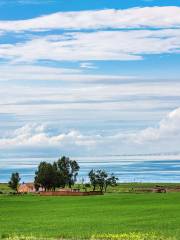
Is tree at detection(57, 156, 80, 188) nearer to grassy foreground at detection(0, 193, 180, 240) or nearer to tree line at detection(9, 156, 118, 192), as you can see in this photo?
tree line at detection(9, 156, 118, 192)

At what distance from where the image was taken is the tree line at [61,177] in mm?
158000

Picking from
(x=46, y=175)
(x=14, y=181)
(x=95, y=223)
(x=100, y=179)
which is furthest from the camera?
(x=14, y=181)

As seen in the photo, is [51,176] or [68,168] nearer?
[51,176]

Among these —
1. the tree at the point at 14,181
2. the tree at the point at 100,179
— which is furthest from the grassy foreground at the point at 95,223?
the tree at the point at 14,181

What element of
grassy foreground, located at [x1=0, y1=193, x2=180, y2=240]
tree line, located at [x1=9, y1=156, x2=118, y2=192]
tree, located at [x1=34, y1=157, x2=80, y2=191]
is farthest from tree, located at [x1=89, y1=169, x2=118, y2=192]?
grassy foreground, located at [x1=0, y1=193, x2=180, y2=240]

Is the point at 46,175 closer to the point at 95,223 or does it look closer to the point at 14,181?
the point at 14,181

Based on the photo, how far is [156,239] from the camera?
→ 3042cm

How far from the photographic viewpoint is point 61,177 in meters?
161

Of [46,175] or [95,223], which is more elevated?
[46,175]

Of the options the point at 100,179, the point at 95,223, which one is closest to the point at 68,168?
the point at 100,179

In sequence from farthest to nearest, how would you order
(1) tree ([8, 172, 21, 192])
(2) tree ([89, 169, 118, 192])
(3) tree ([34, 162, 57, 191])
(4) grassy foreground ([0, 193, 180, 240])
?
(1) tree ([8, 172, 21, 192])
(2) tree ([89, 169, 118, 192])
(3) tree ([34, 162, 57, 191])
(4) grassy foreground ([0, 193, 180, 240])

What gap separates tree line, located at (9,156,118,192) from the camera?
518 ft

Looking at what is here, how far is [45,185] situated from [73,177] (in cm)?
1546

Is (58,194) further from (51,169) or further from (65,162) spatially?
(65,162)
